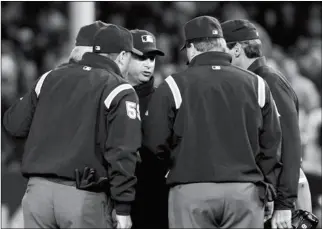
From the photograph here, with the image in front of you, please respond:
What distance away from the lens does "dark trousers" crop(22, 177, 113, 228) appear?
15.7 feet

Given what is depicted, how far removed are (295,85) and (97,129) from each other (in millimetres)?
6360

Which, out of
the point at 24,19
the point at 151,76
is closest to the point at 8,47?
the point at 24,19

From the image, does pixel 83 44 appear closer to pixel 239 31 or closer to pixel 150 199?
pixel 239 31

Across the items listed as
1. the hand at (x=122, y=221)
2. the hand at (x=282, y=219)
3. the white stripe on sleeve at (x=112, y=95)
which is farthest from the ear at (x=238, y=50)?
the hand at (x=122, y=221)

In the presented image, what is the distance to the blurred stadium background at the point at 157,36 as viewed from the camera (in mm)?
9375

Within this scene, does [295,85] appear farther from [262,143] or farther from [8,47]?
[262,143]

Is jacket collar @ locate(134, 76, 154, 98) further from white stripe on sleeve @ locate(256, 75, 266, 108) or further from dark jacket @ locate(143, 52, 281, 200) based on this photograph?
white stripe on sleeve @ locate(256, 75, 266, 108)

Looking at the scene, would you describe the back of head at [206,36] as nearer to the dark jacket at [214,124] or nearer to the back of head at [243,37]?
the dark jacket at [214,124]

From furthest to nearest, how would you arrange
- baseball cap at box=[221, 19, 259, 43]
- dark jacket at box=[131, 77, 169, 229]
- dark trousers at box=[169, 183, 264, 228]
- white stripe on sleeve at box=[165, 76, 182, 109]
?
dark jacket at box=[131, 77, 169, 229] < baseball cap at box=[221, 19, 259, 43] < white stripe on sleeve at box=[165, 76, 182, 109] < dark trousers at box=[169, 183, 264, 228]

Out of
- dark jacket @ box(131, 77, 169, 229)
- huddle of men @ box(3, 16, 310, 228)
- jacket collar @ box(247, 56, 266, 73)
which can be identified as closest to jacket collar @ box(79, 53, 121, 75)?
huddle of men @ box(3, 16, 310, 228)

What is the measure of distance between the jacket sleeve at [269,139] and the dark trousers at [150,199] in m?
0.96

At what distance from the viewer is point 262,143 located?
5.01 meters

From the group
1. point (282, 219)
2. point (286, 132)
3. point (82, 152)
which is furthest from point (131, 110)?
point (282, 219)

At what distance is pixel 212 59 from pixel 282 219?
1141mm
